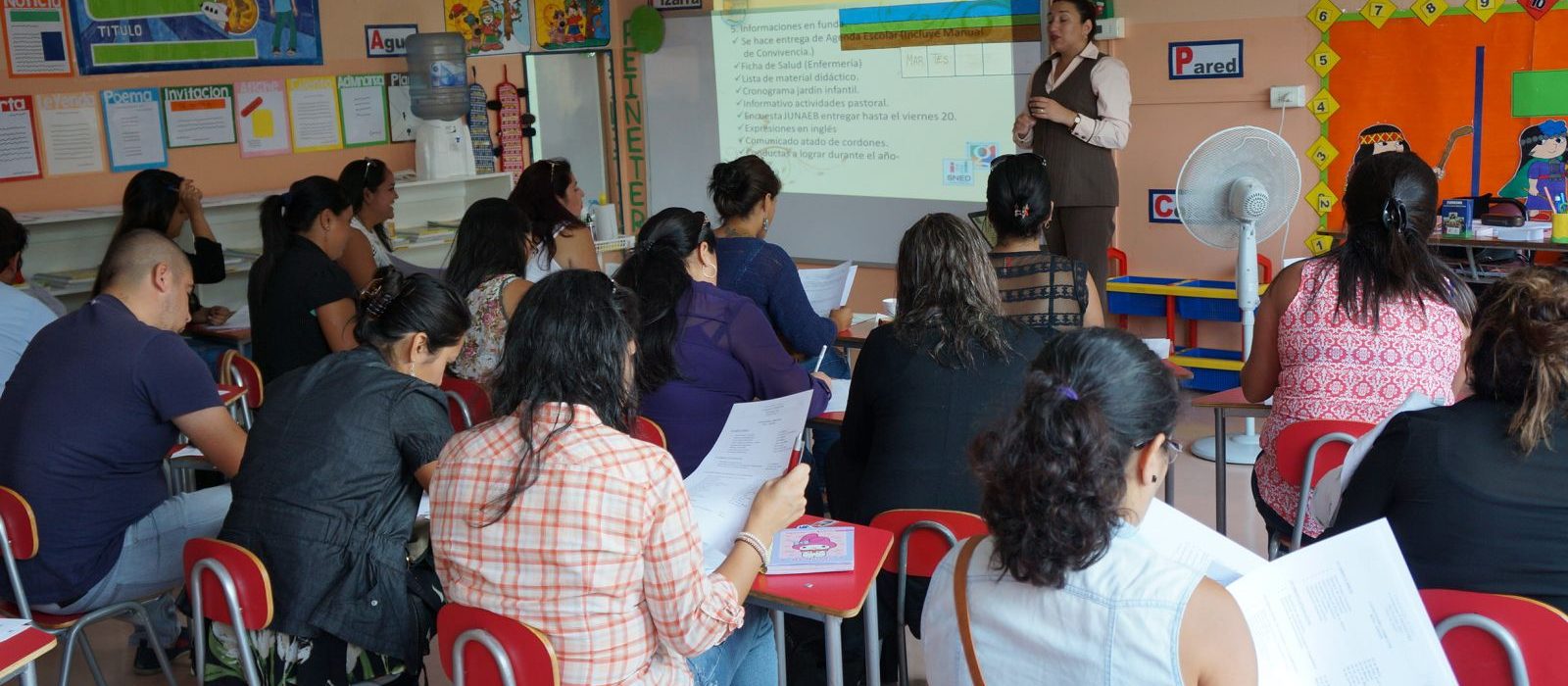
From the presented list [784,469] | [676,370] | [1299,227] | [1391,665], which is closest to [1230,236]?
[1299,227]

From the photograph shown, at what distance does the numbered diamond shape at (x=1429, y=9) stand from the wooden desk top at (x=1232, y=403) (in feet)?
8.30

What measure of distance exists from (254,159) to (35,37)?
41.0 inches

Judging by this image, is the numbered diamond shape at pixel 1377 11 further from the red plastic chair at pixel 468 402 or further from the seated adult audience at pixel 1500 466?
the red plastic chair at pixel 468 402

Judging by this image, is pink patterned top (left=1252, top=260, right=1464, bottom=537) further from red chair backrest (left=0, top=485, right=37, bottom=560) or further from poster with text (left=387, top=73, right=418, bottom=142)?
poster with text (left=387, top=73, right=418, bottom=142)

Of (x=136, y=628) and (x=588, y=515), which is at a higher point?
(x=588, y=515)

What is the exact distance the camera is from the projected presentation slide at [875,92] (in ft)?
20.8

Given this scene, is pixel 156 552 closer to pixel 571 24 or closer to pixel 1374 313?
pixel 1374 313

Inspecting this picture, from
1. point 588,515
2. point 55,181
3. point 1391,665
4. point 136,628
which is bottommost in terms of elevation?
point 136,628

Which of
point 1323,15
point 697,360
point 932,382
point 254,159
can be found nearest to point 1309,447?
point 932,382

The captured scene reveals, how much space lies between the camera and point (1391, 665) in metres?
1.59

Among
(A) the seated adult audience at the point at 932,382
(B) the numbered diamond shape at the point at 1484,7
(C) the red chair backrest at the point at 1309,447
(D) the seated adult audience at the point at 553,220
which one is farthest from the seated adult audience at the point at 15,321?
(B) the numbered diamond shape at the point at 1484,7

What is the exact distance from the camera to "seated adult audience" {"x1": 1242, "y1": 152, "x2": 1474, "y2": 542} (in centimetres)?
284

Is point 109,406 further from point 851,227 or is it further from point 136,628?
point 851,227

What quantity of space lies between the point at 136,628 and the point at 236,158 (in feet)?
9.95
